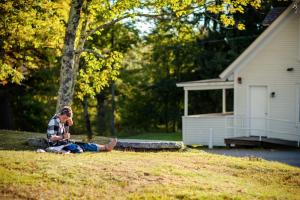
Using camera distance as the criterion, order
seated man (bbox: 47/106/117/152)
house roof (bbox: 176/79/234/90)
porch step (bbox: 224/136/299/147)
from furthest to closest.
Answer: house roof (bbox: 176/79/234/90), porch step (bbox: 224/136/299/147), seated man (bbox: 47/106/117/152)

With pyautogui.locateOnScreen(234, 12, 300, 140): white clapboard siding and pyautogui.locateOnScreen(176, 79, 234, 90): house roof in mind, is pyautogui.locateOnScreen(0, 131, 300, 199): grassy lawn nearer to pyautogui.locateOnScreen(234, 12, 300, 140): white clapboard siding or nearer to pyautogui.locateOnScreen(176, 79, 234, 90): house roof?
pyautogui.locateOnScreen(234, 12, 300, 140): white clapboard siding

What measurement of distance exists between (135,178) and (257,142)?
14.5 m

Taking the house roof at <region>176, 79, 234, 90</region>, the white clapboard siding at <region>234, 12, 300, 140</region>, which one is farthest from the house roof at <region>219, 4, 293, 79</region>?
the house roof at <region>176, 79, 234, 90</region>

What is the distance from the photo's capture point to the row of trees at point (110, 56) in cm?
1795

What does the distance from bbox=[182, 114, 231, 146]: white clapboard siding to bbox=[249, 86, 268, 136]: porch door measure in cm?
138

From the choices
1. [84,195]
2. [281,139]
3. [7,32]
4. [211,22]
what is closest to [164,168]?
[84,195]

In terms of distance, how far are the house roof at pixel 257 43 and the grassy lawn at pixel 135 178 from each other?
1256 centimetres

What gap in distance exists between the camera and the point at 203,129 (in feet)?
89.3

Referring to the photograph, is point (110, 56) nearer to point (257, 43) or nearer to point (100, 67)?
point (100, 67)

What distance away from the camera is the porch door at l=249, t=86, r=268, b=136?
26359 mm

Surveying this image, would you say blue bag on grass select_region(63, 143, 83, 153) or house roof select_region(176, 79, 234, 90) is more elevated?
house roof select_region(176, 79, 234, 90)

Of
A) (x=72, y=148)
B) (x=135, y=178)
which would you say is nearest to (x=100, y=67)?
(x=72, y=148)

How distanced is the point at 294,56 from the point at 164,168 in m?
15.1

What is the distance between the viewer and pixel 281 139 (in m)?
25.5
